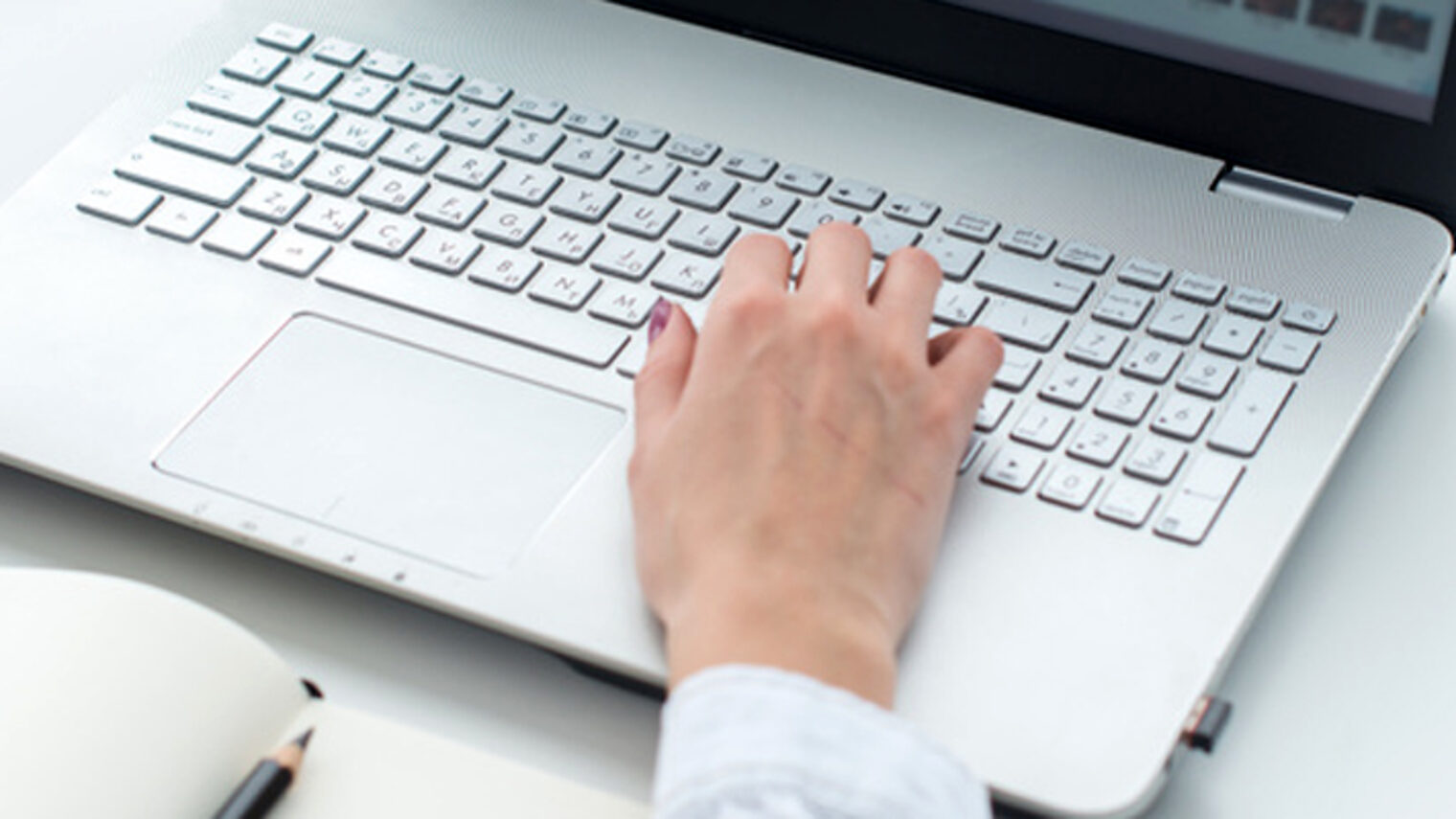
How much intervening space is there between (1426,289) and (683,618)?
0.32 meters

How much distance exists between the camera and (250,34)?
778 mm

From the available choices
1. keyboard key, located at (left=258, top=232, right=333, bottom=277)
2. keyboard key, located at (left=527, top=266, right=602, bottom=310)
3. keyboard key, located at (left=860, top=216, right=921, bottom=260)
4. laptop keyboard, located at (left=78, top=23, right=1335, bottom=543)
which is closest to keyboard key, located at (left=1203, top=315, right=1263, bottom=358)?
laptop keyboard, located at (left=78, top=23, right=1335, bottom=543)

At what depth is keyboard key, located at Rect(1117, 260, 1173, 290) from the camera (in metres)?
0.65

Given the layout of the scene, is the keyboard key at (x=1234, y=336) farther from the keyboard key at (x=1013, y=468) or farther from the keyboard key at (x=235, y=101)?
the keyboard key at (x=235, y=101)

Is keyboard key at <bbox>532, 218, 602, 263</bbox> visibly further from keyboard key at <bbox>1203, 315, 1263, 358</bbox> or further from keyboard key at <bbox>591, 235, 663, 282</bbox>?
keyboard key at <bbox>1203, 315, 1263, 358</bbox>

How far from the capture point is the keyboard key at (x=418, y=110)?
28.7 inches

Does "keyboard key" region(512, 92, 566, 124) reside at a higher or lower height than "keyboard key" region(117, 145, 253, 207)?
higher

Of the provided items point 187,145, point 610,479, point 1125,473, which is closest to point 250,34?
point 187,145

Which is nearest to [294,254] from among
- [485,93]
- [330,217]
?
[330,217]

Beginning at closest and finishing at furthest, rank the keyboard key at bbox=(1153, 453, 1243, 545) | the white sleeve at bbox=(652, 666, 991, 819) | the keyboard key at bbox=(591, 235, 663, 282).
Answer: the white sleeve at bbox=(652, 666, 991, 819), the keyboard key at bbox=(1153, 453, 1243, 545), the keyboard key at bbox=(591, 235, 663, 282)

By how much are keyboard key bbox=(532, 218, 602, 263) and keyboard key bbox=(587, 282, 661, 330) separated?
20mm

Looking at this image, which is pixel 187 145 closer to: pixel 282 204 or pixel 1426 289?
pixel 282 204

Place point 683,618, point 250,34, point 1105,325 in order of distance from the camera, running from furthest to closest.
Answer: point 250,34, point 1105,325, point 683,618

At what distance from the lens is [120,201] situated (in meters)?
0.69
